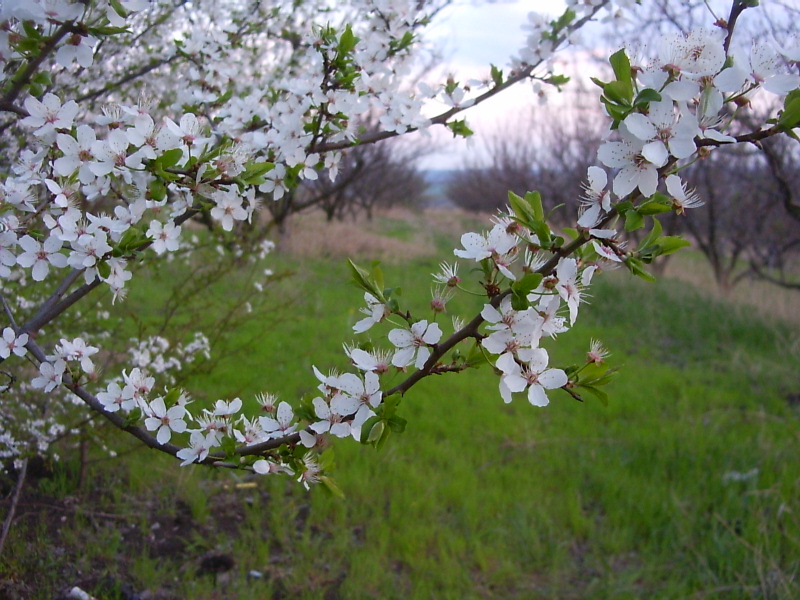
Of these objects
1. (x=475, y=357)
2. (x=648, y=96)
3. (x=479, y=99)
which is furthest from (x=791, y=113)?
(x=479, y=99)

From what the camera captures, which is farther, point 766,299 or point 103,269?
point 766,299

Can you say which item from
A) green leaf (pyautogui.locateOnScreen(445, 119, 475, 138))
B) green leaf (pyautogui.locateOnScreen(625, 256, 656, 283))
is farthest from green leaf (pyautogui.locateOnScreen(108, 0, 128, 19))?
green leaf (pyautogui.locateOnScreen(445, 119, 475, 138))

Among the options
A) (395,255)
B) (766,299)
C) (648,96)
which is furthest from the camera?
(395,255)

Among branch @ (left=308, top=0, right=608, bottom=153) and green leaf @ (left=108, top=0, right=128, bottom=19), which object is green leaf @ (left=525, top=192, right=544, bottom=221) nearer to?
green leaf @ (left=108, top=0, right=128, bottom=19)

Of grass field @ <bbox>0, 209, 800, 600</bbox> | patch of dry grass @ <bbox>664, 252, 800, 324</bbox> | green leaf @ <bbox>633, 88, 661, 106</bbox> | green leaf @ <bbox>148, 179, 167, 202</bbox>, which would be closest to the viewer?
green leaf @ <bbox>633, 88, 661, 106</bbox>

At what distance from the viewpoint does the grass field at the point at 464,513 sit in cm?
256

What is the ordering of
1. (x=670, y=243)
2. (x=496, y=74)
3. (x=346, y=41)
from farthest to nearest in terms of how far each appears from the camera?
(x=496, y=74), (x=346, y=41), (x=670, y=243)

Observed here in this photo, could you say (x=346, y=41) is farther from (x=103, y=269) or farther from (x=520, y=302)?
(x=520, y=302)

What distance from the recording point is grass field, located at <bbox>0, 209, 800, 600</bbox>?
8.41 feet

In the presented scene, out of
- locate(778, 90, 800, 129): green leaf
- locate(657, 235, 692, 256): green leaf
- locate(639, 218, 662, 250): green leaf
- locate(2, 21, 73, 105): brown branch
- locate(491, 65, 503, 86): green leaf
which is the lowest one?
locate(657, 235, 692, 256): green leaf

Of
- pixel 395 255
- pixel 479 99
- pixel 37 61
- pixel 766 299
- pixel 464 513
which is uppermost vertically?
pixel 395 255

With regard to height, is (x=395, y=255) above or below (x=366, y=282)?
above

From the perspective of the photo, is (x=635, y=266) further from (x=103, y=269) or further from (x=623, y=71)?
(x=103, y=269)

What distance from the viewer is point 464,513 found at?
10.4ft
